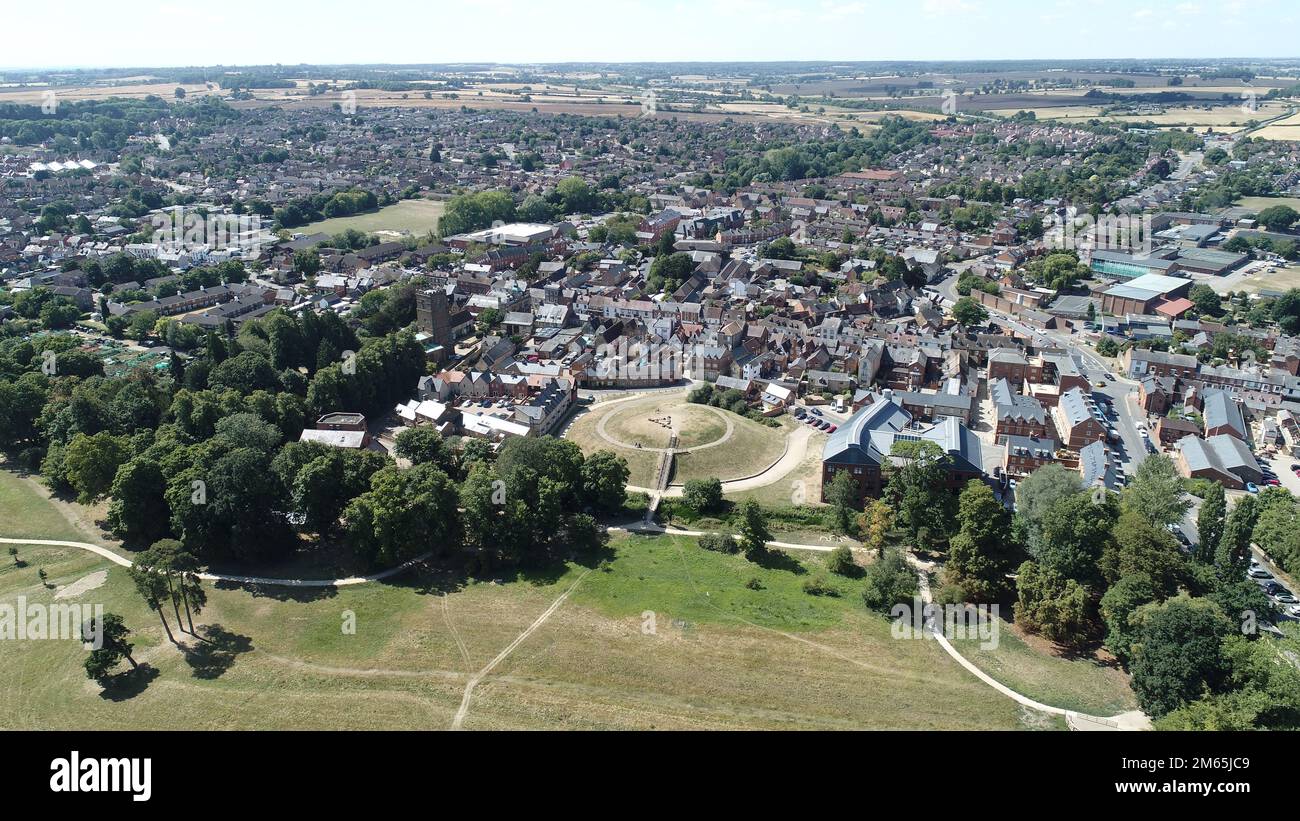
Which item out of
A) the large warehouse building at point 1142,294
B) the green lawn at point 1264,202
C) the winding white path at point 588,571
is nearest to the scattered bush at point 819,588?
the winding white path at point 588,571

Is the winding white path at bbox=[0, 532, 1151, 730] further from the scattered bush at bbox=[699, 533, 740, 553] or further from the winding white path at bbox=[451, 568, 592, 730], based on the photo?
the scattered bush at bbox=[699, 533, 740, 553]

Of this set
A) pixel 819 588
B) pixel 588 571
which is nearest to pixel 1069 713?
pixel 819 588

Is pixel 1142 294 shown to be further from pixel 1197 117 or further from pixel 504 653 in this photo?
pixel 1197 117

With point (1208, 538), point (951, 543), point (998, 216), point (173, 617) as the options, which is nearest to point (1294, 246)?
point (998, 216)

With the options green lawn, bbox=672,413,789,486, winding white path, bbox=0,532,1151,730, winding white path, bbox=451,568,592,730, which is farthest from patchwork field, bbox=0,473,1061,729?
green lawn, bbox=672,413,789,486

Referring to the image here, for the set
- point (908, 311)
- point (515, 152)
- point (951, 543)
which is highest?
point (515, 152)

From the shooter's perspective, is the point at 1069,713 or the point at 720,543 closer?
the point at 1069,713

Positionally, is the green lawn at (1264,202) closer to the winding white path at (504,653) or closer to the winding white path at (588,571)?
the winding white path at (588,571)

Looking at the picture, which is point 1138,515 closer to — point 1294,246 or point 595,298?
→ point 595,298
